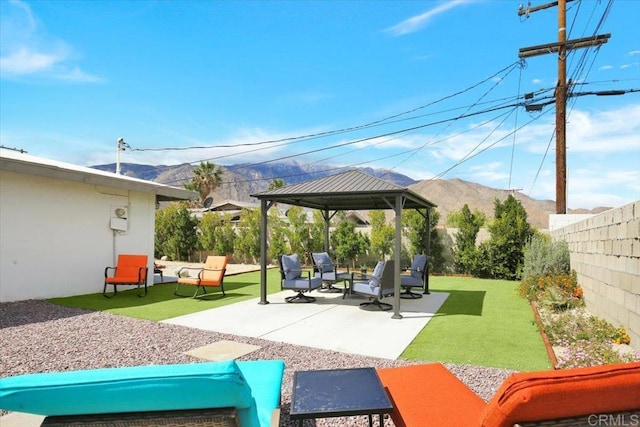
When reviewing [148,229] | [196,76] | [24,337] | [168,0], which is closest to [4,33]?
[168,0]

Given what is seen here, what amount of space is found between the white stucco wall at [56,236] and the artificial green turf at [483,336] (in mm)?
8783

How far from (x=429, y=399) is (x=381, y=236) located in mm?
15076

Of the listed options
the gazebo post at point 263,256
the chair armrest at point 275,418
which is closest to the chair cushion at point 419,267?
the gazebo post at point 263,256

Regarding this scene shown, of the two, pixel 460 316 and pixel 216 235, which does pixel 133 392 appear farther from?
pixel 216 235

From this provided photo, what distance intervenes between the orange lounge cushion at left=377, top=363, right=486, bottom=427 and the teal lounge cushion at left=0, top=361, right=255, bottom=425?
107 cm

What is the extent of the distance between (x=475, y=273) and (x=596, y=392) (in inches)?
600

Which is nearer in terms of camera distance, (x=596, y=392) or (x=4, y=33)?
(x=596, y=392)

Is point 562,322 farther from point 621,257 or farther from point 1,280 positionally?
point 1,280

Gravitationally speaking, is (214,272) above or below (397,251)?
below

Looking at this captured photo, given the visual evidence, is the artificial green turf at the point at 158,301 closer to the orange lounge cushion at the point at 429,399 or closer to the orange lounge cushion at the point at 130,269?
the orange lounge cushion at the point at 130,269

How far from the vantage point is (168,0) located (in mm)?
15141

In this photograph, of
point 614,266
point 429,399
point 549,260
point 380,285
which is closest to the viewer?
point 429,399

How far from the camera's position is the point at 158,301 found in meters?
9.34

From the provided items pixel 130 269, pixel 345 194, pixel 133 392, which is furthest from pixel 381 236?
pixel 133 392
